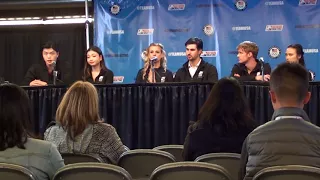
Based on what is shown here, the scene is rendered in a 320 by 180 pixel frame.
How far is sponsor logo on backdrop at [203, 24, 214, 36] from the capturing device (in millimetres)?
8031

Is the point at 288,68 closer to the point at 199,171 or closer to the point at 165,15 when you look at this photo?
the point at 199,171

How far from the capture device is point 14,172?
2516mm

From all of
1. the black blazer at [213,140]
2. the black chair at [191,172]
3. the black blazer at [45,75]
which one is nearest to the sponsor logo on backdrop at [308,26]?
the black blazer at [45,75]

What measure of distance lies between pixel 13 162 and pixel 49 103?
8.79ft

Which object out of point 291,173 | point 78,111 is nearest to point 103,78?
point 78,111

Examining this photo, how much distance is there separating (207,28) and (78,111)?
16.3ft

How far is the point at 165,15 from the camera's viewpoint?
8195 millimetres

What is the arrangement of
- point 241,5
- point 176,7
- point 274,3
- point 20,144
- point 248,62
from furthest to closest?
1. point 176,7
2. point 241,5
3. point 274,3
4. point 248,62
5. point 20,144

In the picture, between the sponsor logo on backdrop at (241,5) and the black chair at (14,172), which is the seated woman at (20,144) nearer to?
the black chair at (14,172)

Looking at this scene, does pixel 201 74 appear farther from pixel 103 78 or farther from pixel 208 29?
pixel 208 29

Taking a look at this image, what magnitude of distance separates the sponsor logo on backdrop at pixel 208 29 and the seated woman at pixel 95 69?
2472mm

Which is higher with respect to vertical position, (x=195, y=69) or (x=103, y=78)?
(x=195, y=69)

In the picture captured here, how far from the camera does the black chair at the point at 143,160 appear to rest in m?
3.04

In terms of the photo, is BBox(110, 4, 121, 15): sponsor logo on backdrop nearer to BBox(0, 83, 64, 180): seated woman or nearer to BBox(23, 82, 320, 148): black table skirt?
BBox(23, 82, 320, 148): black table skirt
